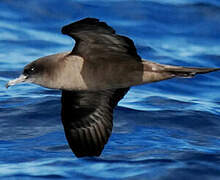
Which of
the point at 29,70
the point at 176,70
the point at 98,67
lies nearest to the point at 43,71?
the point at 29,70

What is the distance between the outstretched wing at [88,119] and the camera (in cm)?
763

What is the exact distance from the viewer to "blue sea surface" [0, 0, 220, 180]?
7801 millimetres

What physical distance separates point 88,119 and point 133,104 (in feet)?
8.42

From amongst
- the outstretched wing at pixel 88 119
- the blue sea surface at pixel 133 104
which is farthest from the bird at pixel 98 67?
the blue sea surface at pixel 133 104

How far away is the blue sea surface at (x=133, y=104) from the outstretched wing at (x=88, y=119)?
9.9 inches

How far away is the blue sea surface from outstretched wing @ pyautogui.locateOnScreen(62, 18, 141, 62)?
149 cm

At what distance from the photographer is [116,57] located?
6.75 m

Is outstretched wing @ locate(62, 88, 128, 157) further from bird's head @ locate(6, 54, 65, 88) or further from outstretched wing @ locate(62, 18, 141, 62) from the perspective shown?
outstretched wing @ locate(62, 18, 141, 62)

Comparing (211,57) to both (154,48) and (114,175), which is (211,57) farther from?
(114,175)

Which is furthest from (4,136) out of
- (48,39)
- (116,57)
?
(48,39)

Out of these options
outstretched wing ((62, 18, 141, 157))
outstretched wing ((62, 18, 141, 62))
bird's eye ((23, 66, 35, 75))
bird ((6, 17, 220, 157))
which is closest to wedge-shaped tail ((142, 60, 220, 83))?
bird ((6, 17, 220, 157))

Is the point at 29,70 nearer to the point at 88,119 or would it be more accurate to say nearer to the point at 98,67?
the point at 98,67

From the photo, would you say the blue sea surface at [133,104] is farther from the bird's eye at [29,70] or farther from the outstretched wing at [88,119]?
the bird's eye at [29,70]

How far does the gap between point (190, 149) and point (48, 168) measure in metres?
1.96
